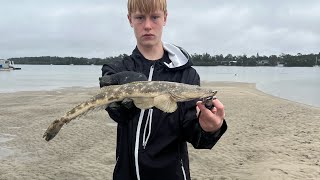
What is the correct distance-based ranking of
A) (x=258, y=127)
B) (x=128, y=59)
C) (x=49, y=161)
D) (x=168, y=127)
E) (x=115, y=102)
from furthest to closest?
(x=258, y=127), (x=49, y=161), (x=128, y=59), (x=168, y=127), (x=115, y=102)

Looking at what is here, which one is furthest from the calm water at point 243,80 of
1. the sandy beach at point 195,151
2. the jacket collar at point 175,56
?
the jacket collar at point 175,56

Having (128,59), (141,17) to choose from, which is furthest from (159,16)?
(128,59)

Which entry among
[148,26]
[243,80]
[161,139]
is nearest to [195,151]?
[161,139]

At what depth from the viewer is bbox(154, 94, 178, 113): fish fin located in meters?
2.95

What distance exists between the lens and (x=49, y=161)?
41.9 ft

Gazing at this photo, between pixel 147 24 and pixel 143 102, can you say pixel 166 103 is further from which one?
pixel 147 24

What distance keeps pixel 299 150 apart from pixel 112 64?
1193 centimetres

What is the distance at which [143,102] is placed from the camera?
3031 millimetres

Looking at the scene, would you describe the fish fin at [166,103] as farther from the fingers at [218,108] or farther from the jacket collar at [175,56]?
the jacket collar at [175,56]

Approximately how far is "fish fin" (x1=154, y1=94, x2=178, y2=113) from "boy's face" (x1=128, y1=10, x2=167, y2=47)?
2.26 feet

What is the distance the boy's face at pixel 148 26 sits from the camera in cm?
335

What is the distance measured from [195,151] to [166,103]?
1088 cm

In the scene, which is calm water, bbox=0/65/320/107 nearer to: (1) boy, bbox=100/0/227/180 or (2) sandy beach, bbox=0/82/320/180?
(2) sandy beach, bbox=0/82/320/180

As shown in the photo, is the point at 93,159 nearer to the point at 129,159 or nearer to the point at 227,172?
the point at 227,172
